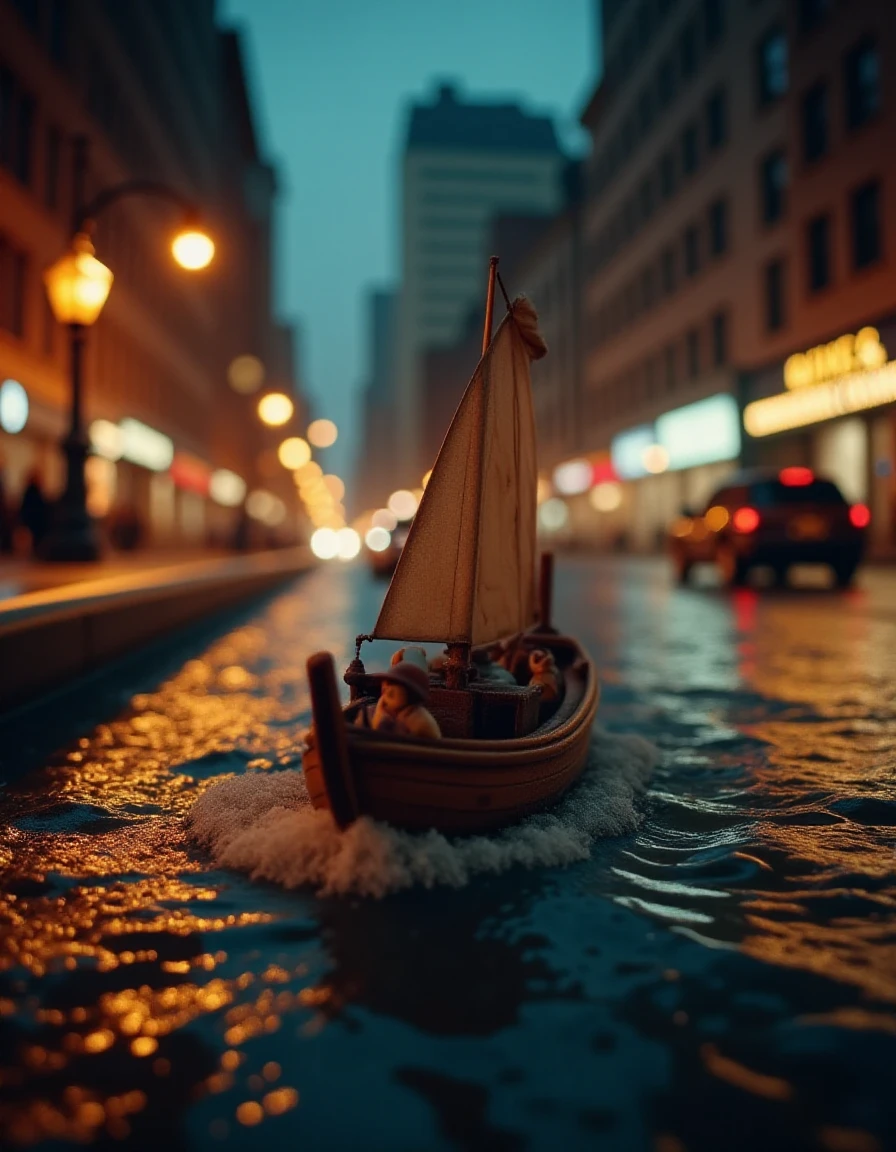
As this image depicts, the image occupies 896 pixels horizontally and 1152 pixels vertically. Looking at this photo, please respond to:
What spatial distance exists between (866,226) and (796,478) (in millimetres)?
11215

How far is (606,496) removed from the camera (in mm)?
56250

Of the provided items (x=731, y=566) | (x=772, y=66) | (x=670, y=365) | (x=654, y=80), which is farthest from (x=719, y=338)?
(x=731, y=566)

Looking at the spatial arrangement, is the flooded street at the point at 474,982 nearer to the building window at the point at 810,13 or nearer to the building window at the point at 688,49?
the building window at the point at 810,13

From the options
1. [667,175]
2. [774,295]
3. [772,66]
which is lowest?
[774,295]

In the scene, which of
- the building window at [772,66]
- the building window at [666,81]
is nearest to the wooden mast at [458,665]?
the building window at [772,66]

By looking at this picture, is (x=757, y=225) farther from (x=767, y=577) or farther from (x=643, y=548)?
(x=643, y=548)

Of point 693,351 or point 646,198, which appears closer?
point 693,351

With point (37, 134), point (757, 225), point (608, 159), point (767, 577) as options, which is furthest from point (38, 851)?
point (608, 159)

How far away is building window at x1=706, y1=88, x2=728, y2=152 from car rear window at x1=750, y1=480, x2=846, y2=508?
22.9 meters

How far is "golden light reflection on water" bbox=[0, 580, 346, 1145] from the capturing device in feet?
8.99

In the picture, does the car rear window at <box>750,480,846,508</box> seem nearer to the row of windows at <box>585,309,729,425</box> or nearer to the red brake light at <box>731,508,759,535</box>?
the red brake light at <box>731,508,759,535</box>

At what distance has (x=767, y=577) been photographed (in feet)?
90.4

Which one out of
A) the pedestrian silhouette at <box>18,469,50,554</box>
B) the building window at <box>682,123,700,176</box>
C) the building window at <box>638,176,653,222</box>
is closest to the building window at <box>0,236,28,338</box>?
the pedestrian silhouette at <box>18,469,50,554</box>

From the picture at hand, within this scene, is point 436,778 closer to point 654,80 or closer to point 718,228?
point 718,228
